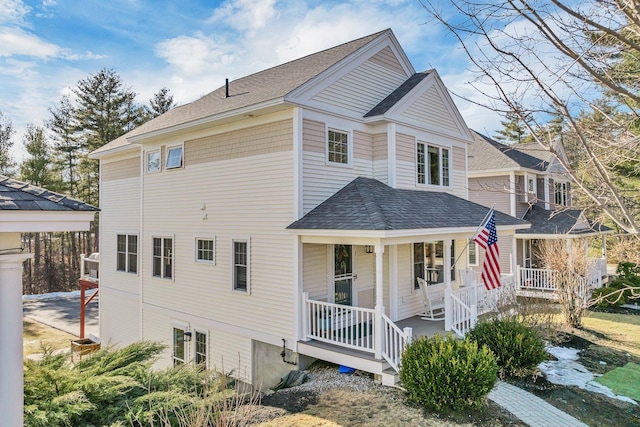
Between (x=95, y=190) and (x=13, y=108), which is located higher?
(x=13, y=108)

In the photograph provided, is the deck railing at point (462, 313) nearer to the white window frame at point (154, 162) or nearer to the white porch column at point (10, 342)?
the white porch column at point (10, 342)

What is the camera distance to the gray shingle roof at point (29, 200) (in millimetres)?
3546

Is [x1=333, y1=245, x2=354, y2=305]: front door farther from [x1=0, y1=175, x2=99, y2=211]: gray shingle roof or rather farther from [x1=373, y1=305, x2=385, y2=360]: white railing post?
[x1=0, y1=175, x2=99, y2=211]: gray shingle roof

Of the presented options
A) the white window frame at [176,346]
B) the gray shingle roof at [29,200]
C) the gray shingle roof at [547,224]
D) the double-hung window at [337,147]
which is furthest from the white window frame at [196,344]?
the gray shingle roof at [547,224]

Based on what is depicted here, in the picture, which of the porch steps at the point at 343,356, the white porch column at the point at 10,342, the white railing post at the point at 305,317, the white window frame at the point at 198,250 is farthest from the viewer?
the white window frame at the point at 198,250

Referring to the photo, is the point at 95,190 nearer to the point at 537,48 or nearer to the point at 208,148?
the point at 208,148

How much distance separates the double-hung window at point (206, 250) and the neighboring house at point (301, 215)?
0.12 feet

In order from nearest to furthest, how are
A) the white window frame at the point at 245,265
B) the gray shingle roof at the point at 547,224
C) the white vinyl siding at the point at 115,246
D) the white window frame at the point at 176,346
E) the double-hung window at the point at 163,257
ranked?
the white window frame at the point at 245,265 < the white window frame at the point at 176,346 < the double-hung window at the point at 163,257 < the white vinyl siding at the point at 115,246 < the gray shingle roof at the point at 547,224

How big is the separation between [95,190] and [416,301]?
95.2 ft

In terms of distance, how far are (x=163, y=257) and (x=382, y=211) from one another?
7.59 metres

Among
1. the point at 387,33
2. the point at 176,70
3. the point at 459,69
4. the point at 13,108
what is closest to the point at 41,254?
the point at 13,108

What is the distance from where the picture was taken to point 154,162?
13.1m

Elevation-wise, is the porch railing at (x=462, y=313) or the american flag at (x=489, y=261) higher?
the american flag at (x=489, y=261)

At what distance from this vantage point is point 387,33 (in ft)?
38.7
